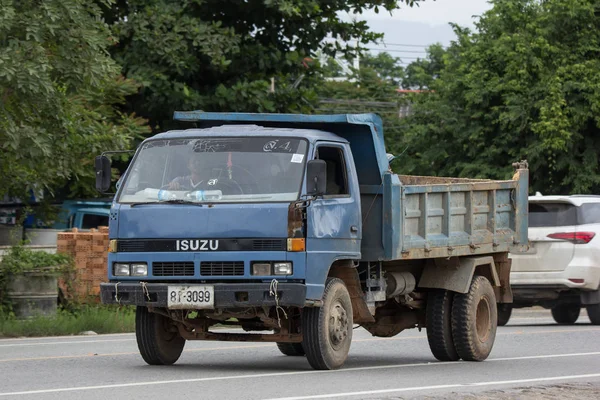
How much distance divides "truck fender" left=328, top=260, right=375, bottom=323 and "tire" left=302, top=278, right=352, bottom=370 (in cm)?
20

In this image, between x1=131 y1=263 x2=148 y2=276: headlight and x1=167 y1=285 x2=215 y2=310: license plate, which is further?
x1=131 y1=263 x2=148 y2=276: headlight

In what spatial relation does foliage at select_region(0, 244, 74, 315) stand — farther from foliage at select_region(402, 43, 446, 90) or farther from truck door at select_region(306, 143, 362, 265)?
foliage at select_region(402, 43, 446, 90)

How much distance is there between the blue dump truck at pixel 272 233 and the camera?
442 inches

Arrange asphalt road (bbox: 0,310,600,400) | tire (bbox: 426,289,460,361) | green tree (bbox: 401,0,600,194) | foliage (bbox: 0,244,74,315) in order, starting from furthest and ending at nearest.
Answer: green tree (bbox: 401,0,600,194)
foliage (bbox: 0,244,74,315)
tire (bbox: 426,289,460,361)
asphalt road (bbox: 0,310,600,400)

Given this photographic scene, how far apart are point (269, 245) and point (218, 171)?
943 millimetres

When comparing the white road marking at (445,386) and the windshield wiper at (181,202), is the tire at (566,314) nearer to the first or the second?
the white road marking at (445,386)

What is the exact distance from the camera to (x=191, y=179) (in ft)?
38.6

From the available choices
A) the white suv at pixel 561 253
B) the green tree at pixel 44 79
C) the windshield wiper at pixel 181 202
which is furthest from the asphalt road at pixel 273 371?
the green tree at pixel 44 79

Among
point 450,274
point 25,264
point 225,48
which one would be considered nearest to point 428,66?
point 225,48

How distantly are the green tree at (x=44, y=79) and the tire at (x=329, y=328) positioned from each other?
6506 millimetres

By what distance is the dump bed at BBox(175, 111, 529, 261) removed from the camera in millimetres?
12383

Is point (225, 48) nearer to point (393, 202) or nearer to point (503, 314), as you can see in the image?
point (503, 314)

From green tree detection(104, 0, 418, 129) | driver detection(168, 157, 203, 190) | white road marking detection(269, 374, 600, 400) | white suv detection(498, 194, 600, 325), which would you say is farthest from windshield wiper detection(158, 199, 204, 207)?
green tree detection(104, 0, 418, 129)

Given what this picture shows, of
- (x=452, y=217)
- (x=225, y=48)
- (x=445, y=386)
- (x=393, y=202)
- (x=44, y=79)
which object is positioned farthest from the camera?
(x=225, y=48)
